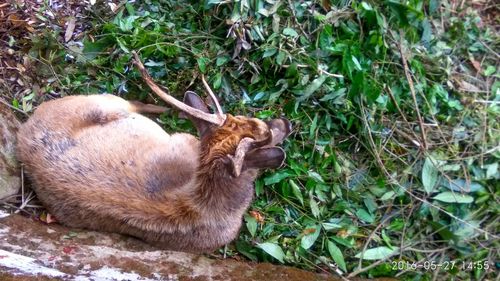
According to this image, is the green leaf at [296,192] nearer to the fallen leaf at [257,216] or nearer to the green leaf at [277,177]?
the green leaf at [277,177]

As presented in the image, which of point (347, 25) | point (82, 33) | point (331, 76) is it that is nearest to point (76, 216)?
point (82, 33)

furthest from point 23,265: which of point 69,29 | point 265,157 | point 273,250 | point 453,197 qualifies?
point 453,197

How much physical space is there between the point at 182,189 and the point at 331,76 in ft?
5.80

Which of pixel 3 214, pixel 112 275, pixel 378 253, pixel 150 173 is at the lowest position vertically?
pixel 378 253

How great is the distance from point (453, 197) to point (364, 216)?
0.81 m

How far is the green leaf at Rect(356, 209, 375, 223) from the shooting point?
5172 mm

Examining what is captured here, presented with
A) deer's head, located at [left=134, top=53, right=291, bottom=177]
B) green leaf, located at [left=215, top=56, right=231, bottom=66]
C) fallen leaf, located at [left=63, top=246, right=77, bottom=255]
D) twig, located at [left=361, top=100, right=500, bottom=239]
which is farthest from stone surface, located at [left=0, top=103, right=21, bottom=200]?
twig, located at [left=361, top=100, right=500, bottom=239]

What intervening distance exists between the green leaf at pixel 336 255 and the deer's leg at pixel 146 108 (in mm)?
2084

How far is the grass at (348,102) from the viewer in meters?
5.09

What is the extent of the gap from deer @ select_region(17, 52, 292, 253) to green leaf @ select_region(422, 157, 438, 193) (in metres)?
1.35

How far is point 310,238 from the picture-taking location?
509 centimetres

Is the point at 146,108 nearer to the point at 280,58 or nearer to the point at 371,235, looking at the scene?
the point at 280,58

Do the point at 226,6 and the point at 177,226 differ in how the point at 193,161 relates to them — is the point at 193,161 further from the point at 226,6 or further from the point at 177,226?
the point at 226,6

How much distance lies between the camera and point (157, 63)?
574cm
